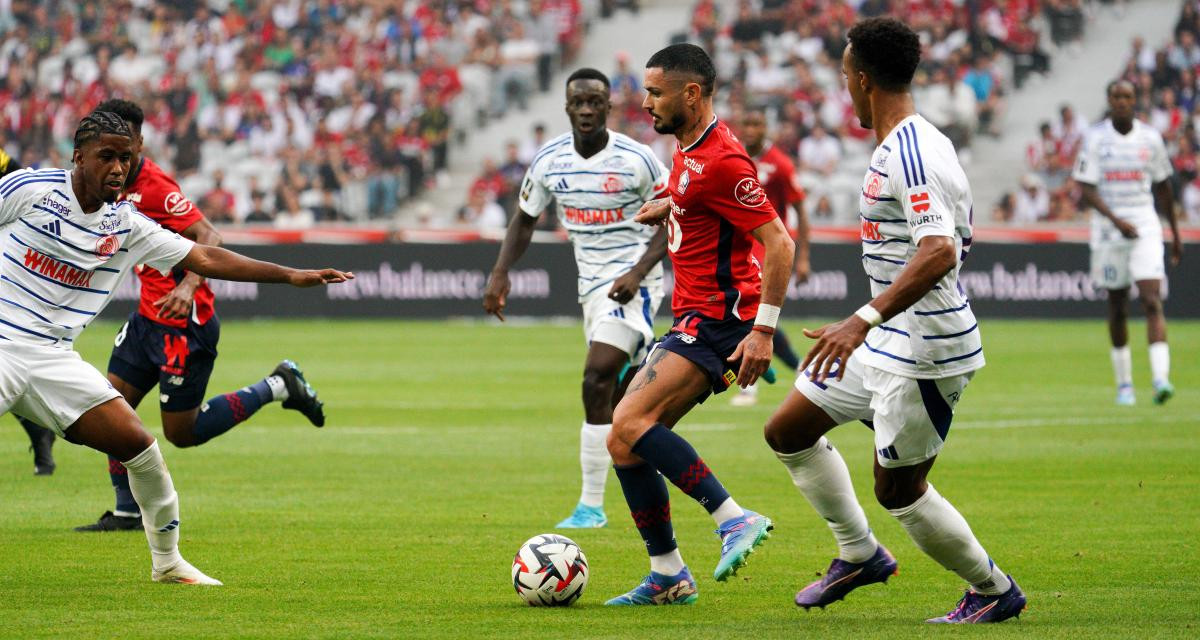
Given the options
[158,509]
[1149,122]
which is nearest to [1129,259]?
[158,509]

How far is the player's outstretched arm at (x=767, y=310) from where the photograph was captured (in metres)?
6.88

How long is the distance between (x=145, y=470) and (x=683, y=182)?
108 inches

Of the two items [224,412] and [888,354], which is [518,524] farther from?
[888,354]

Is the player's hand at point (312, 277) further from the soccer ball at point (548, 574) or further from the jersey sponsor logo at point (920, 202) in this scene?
the jersey sponsor logo at point (920, 202)

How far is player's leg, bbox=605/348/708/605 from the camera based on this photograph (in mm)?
7293

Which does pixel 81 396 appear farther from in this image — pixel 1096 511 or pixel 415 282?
pixel 415 282

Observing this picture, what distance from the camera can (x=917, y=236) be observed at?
626 centimetres

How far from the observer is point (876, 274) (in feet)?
22.2

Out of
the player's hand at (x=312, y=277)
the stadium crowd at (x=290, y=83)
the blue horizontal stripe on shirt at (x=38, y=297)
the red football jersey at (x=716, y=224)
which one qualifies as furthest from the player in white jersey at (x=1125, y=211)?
the stadium crowd at (x=290, y=83)

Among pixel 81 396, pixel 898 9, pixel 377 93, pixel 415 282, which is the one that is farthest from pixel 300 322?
pixel 81 396

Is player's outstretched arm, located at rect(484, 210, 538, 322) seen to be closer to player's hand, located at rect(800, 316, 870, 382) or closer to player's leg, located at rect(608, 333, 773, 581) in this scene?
player's leg, located at rect(608, 333, 773, 581)

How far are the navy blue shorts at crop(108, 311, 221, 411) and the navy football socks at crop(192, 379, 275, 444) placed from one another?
17 cm

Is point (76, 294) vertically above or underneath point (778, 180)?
above

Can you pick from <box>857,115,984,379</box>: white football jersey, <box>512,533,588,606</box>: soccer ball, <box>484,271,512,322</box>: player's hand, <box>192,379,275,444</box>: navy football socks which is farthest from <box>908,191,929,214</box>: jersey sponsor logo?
<box>192,379,275,444</box>: navy football socks
